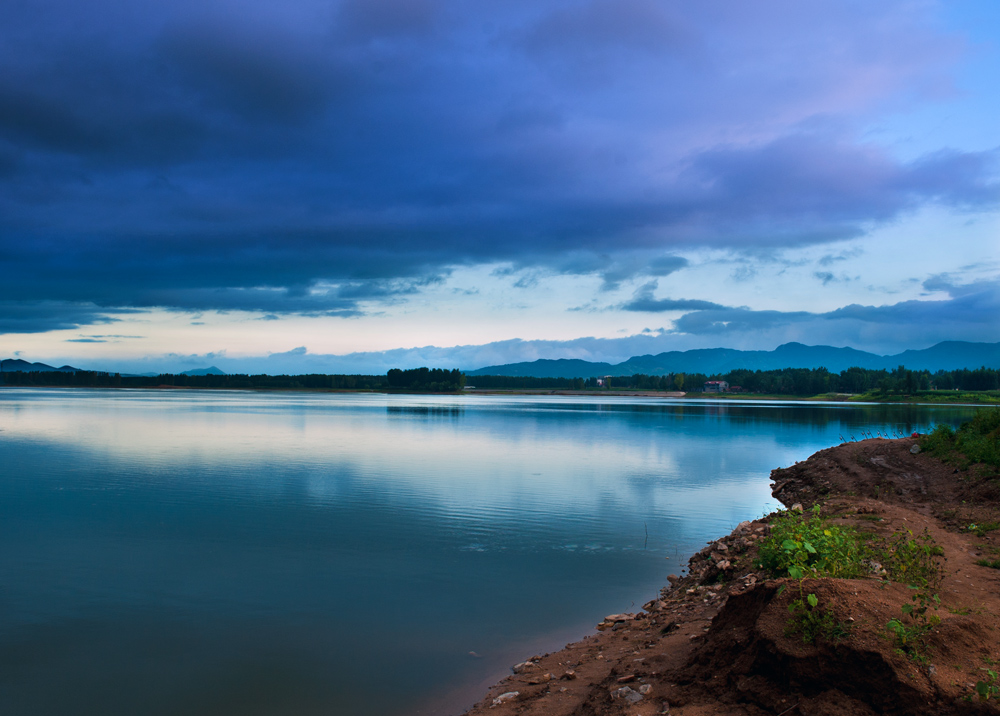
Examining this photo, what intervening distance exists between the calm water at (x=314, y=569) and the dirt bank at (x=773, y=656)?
1.40 m

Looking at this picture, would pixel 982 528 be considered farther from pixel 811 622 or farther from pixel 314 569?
pixel 314 569

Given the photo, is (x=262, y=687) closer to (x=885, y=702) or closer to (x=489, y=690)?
(x=489, y=690)

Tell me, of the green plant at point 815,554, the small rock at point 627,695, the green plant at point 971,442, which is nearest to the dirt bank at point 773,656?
the small rock at point 627,695

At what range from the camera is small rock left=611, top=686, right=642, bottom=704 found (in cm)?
674

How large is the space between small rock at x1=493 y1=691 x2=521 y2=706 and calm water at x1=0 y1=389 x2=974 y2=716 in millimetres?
578

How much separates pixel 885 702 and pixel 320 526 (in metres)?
15.7

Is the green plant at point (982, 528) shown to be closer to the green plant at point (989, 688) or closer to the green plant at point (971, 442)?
the green plant at point (971, 442)

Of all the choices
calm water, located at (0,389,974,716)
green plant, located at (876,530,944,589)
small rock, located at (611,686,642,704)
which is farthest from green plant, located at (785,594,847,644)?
calm water, located at (0,389,974,716)

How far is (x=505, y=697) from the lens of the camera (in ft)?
26.9

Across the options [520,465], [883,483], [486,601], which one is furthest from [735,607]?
[520,465]

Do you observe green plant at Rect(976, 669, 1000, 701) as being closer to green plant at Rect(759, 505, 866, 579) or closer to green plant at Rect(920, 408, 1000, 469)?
green plant at Rect(759, 505, 866, 579)

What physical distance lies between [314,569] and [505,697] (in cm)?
744

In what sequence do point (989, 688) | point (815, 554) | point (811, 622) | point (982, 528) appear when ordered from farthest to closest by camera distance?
point (982, 528) → point (815, 554) → point (811, 622) → point (989, 688)

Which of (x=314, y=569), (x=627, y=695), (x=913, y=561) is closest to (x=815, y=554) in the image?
(x=913, y=561)
